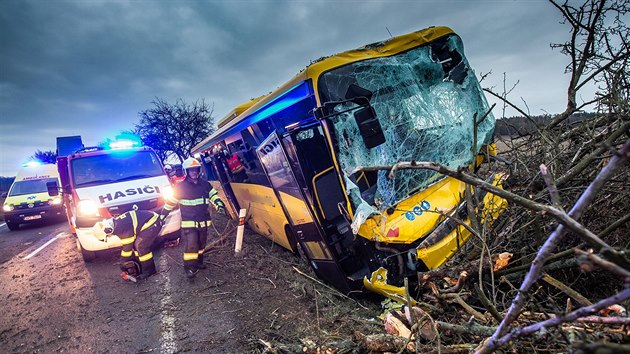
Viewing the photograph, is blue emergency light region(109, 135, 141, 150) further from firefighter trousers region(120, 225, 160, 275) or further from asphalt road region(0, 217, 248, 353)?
firefighter trousers region(120, 225, 160, 275)

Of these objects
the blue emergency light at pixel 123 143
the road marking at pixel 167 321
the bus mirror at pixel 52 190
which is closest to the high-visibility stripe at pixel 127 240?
the road marking at pixel 167 321

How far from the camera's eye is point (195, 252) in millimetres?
5430

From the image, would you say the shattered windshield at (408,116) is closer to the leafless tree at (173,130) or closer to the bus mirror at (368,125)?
the bus mirror at (368,125)

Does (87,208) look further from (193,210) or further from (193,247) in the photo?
(193,247)

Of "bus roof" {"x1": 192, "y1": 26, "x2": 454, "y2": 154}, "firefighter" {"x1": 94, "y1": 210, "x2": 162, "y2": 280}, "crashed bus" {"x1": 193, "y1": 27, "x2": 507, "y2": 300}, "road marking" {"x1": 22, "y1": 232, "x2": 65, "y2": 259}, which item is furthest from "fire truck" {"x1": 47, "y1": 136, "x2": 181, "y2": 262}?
"bus roof" {"x1": 192, "y1": 26, "x2": 454, "y2": 154}

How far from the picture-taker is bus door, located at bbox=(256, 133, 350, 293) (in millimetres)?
3645

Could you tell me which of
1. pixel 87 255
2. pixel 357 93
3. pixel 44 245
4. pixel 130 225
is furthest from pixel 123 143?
pixel 357 93

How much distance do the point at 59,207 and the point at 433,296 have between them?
14218mm

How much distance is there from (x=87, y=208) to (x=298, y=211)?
4716 mm

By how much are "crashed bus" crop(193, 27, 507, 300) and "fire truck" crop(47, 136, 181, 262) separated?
3.33 m

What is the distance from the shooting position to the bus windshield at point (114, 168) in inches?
264

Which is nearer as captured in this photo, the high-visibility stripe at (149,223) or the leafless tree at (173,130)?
the high-visibility stripe at (149,223)

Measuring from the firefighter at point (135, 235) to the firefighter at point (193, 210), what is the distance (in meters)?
0.32

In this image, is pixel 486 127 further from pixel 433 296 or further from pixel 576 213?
pixel 576 213
